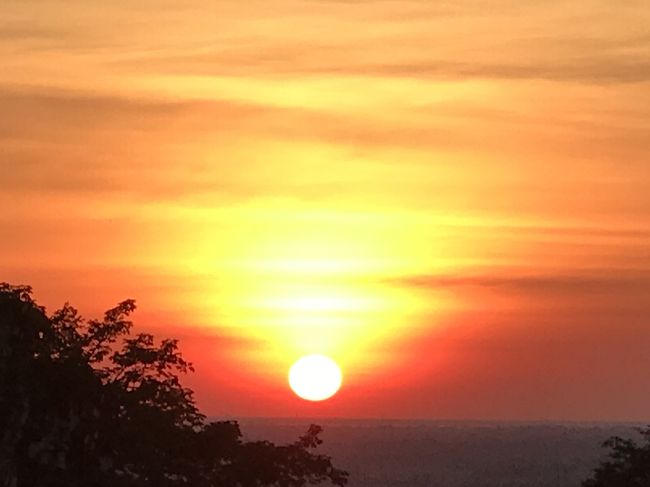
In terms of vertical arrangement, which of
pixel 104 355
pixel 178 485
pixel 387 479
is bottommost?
pixel 178 485

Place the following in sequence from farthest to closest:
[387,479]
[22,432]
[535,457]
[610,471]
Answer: [535,457] < [387,479] < [610,471] < [22,432]

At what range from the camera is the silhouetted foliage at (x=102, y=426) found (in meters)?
24.4

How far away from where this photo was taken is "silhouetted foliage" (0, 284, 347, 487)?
24.4m

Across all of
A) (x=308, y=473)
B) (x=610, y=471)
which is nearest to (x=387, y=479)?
(x=610, y=471)

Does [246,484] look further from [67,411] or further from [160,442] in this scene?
[67,411]

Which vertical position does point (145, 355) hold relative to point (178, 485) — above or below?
above

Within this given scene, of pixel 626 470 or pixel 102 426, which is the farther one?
pixel 626 470

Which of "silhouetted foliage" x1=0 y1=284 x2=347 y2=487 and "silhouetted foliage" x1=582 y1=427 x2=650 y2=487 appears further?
"silhouetted foliage" x1=582 y1=427 x2=650 y2=487

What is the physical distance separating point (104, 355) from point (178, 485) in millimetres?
2209

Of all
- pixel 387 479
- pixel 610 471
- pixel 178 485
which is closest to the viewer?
pixel 178 485

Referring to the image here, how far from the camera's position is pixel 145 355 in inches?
1029

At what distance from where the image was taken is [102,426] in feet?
83.1

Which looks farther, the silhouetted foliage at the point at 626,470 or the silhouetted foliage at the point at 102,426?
the silhouetted foliage at the point at 626,470

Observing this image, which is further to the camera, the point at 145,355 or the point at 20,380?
the point at 145,355
